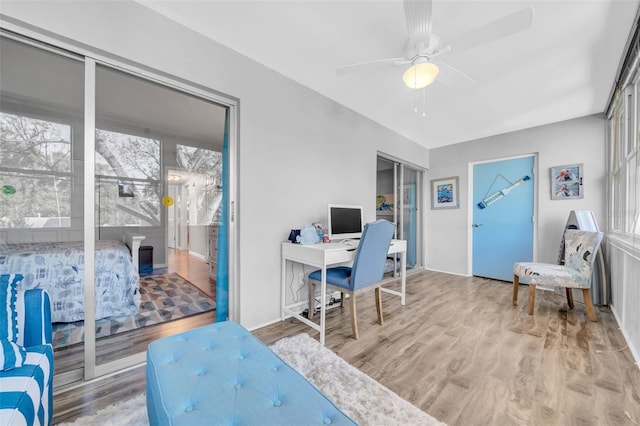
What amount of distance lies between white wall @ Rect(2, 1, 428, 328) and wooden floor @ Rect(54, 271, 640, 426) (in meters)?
0.79

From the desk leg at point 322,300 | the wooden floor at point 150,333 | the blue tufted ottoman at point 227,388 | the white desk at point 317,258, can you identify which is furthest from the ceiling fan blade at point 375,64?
the wooden floor at point 150,333

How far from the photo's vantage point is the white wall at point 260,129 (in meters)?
1.49

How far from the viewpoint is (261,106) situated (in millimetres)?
2252

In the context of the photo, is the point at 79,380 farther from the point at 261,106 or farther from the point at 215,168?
the point at 261,106

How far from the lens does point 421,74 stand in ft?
5.88

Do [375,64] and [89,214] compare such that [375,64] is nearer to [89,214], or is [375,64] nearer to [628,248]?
[89,214]

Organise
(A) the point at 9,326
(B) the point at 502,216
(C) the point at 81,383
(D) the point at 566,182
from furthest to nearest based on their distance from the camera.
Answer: (B) the point at 502,216, (D) the point at 566,182, (C) the point at 81,383, (A) the point at 9,326

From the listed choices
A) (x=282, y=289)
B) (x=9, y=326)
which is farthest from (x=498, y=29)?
(x=9, y=326)

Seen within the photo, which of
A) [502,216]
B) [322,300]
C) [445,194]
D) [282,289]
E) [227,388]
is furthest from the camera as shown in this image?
[445,194]

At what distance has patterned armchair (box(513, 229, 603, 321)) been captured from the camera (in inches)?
96.2

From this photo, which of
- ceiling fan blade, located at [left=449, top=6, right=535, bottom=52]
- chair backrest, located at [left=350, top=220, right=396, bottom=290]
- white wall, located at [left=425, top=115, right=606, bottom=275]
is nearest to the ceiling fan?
ceiling fan blade, located at [left=449, top=6, right=535, bottom=52]

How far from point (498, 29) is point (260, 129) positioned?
179cm

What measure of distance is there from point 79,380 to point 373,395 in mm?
1785

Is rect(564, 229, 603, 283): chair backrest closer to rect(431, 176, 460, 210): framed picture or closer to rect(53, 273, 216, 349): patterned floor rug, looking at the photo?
rect(431, 176, 460, 210): framed picture
